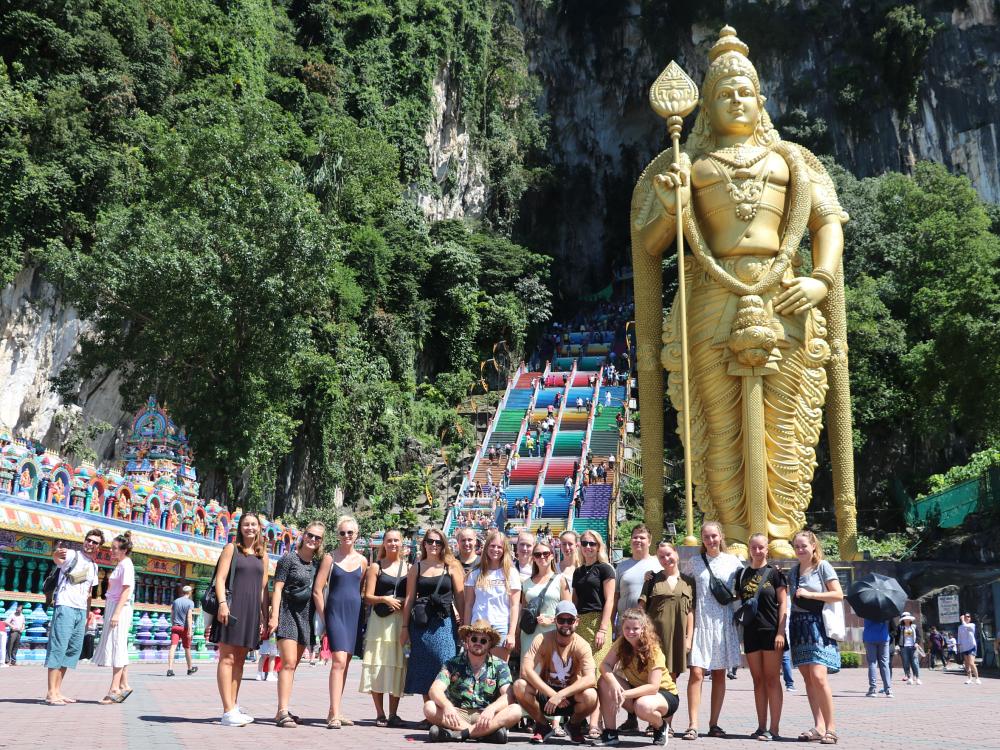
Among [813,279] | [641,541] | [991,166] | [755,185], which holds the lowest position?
[641,541]

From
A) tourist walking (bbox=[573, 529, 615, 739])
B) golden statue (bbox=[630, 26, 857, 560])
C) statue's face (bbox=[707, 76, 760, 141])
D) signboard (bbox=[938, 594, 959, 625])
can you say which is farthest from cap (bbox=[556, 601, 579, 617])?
signboard (bbox=[938, 594, 959, 625])

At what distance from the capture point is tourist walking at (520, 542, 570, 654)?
5617mm

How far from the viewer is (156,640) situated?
40.5 ft

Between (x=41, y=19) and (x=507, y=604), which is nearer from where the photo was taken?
(x=507, y=604)

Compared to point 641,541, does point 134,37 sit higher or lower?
higher

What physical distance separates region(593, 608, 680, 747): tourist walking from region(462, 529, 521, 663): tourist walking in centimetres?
61

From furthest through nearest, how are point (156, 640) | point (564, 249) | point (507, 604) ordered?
point (564, 249), point (156, 640), point (507, 604)

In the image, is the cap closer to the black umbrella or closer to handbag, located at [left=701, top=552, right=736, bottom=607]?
handbag, located at [left=701, top=552, right=736, bottom=607]

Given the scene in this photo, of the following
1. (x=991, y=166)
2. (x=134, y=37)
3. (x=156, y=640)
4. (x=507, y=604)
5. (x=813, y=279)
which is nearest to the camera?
(x=507, y=604)

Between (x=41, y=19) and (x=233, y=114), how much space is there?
3.91 meters

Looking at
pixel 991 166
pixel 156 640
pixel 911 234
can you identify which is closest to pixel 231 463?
pixel 156 640

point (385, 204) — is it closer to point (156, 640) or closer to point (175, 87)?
point (175, 87)

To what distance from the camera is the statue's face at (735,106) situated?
36.9ft

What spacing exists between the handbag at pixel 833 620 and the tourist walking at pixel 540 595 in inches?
50.1
